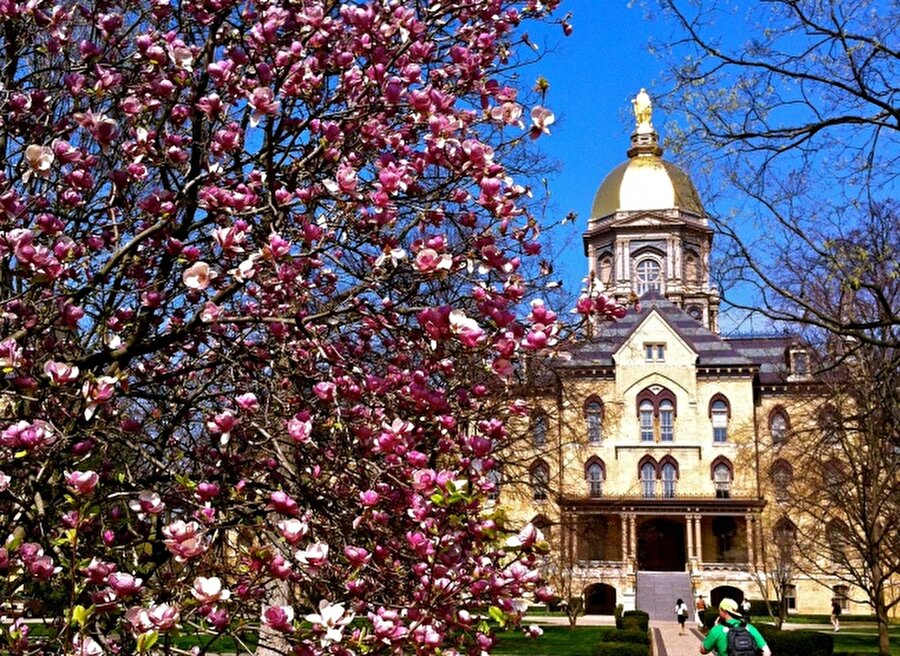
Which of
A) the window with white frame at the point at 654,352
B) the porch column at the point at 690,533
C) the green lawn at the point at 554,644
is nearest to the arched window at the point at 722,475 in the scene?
the porch column at the point at 690,533

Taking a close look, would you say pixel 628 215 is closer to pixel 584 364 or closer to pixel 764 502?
pixel 584 364

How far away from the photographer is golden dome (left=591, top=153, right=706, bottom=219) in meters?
69.1

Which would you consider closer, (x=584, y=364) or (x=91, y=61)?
(x=91, y=61)

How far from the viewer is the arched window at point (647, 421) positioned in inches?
2076

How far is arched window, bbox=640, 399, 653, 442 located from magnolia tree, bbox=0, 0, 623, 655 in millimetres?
48246

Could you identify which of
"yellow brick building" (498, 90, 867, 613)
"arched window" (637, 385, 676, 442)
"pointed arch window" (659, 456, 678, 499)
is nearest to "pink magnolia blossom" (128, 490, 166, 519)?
"yellow brick building" (498, 90, 867, 613)

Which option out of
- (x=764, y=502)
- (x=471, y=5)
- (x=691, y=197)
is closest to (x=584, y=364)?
(x=764, y=502)

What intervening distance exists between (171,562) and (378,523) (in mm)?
1211

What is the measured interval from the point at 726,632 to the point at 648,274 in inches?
2169

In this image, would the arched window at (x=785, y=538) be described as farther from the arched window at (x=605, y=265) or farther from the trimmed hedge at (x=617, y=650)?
the arched window at (x=605, y=265)

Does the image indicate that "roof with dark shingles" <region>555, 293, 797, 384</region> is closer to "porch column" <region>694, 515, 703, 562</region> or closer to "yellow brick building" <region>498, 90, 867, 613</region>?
"yellow brick building" <region>498, 90, 867, 613</region>

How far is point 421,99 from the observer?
4.71 meters

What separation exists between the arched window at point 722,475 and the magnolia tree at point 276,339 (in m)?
48.4

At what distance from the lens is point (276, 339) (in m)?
5.18
